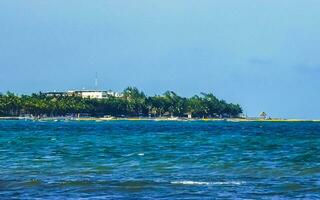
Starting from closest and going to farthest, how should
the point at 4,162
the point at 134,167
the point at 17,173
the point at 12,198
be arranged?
1. the point at 12,198
2. the point at 17,173
3. the point at 134,167
4. the point at 4,162

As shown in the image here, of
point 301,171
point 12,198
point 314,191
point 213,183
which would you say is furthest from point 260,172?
point 12,198

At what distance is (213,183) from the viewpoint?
3164 centimetres

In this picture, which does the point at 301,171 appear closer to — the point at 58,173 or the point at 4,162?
the point at 58,173

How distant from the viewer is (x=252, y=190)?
28.9 meters

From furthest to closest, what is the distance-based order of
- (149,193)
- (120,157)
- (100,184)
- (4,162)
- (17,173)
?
(120,157) → (4,162) → (17,173) → (100,184) → (149,193)

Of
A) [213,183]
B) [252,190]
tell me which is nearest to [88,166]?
[213,183]

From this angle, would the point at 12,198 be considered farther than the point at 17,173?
No

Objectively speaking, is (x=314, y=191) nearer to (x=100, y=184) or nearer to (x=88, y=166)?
(x=100, y=184)

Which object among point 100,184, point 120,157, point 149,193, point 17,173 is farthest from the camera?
point 120,157

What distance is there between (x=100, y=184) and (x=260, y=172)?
960cm

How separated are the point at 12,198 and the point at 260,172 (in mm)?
14822

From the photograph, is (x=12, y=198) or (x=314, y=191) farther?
(x=314, y=191)

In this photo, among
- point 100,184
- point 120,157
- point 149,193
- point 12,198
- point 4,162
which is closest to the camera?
point 12,198

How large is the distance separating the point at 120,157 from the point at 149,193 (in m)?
23.2
